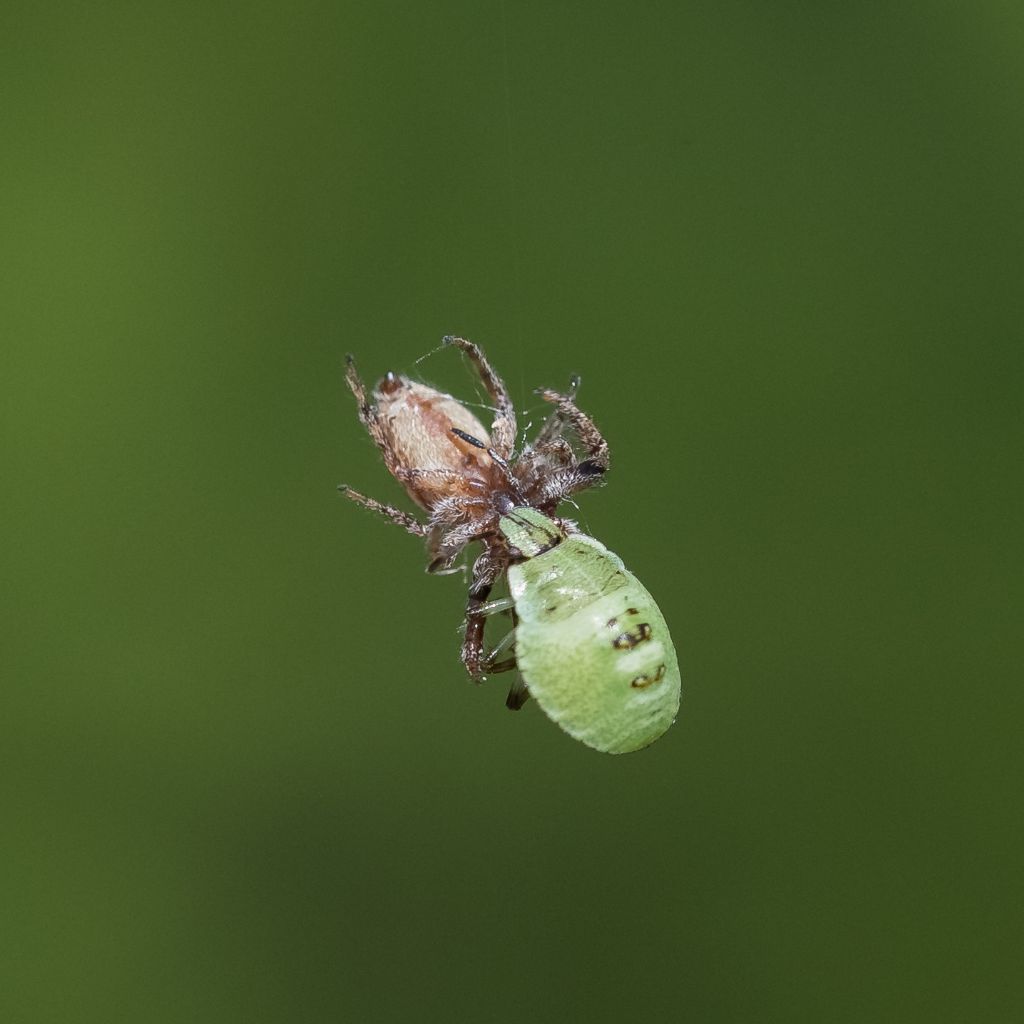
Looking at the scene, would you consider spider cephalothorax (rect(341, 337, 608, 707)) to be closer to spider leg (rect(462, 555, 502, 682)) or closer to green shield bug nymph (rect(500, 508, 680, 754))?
spider leg (rect(462, 555, 502, 682))

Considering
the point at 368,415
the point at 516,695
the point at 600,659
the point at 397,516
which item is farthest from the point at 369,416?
the point at 600,659

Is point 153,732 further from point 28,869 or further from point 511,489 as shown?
point 511,489

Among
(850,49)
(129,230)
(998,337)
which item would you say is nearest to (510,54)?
(850,49)

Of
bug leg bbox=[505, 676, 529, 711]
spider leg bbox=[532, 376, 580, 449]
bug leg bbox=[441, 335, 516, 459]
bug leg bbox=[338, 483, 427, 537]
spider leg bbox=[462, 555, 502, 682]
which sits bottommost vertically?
bug leg bbox=[505, 676, 529, 711]

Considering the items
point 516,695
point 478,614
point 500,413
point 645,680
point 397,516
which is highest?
point 500,413

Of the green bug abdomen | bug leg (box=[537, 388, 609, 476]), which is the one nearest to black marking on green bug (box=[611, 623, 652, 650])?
the green bug abdomen

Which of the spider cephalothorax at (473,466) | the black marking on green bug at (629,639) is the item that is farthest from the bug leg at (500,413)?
the black marking on green bug at (629,639)

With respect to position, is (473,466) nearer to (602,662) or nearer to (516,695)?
(516,695)

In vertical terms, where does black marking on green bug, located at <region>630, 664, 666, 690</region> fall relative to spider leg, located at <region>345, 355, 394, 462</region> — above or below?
below
